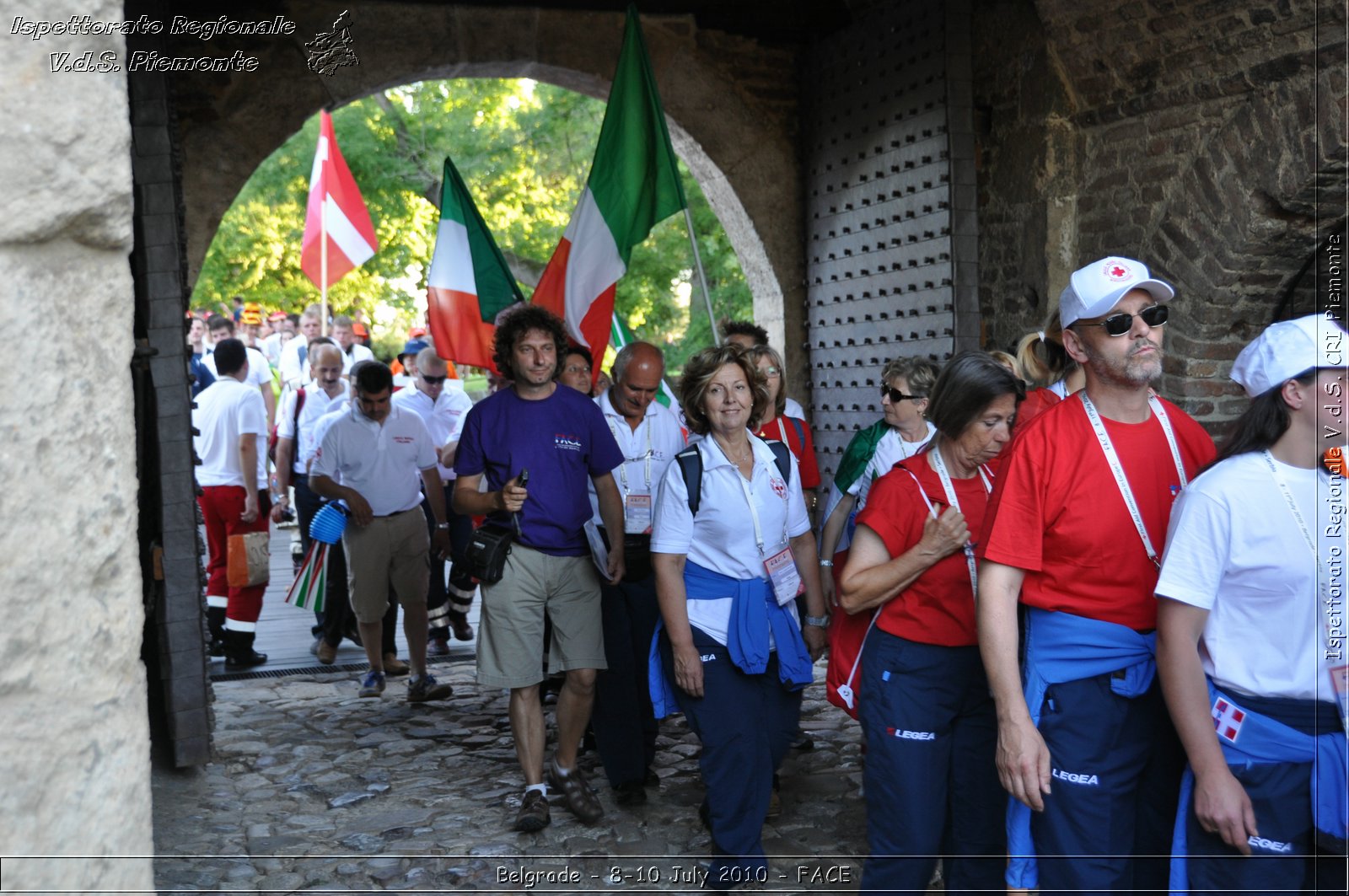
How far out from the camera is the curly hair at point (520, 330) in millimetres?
4664

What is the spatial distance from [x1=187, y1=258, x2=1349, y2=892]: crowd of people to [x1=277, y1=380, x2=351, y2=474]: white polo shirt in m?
3.40

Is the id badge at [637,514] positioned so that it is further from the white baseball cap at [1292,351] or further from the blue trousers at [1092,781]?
the white baseball cap at [1292,351]

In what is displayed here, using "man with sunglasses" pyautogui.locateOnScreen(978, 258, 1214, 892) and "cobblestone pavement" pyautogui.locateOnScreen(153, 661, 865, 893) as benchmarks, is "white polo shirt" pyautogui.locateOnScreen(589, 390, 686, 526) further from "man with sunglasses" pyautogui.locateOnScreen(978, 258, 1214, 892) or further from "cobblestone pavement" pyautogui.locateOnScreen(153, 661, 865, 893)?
"man with sunglasses" pyautogui.locateOnScreen(978, 258, 1214, 892)

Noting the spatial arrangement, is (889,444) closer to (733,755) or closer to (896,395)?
(896,395)

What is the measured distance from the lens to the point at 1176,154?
5625mm

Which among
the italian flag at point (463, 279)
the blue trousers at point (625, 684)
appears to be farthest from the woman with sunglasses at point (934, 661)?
the italian flag at point (463, 279)

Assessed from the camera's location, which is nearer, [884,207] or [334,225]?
[884,207]

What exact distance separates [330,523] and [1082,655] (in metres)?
4.79

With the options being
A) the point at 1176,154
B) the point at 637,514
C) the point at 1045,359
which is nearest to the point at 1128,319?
the point at 1045,359

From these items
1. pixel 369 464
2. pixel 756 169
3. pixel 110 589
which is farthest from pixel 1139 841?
pixel 756 169

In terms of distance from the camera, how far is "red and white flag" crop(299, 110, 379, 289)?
466 inches

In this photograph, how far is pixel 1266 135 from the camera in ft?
16.9

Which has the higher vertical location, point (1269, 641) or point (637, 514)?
point (637, 514)

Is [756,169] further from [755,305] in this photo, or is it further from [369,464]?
[369,464]
